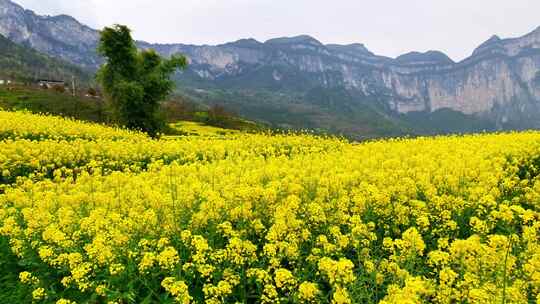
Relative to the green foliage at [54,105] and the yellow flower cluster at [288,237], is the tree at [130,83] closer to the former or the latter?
the green foliage at [54,105]

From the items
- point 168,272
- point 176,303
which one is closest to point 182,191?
point 168,272

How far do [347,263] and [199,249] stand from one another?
2327 mm

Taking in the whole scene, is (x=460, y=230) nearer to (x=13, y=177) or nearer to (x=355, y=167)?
(x=355, y=167)

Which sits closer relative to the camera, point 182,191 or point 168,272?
point 168,272

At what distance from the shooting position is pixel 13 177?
54.8 ft

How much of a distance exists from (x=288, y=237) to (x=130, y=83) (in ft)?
130

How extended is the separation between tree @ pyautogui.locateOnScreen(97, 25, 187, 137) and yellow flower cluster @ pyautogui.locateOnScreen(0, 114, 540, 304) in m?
32.0

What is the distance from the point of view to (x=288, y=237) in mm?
7531

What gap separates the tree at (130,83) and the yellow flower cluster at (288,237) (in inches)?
1261

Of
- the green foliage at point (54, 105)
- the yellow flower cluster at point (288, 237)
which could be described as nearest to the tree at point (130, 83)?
the green foliage at point (54, 105)

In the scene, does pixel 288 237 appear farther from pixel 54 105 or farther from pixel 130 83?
pixel 54 105

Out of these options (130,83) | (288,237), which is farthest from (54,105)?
(288,237)

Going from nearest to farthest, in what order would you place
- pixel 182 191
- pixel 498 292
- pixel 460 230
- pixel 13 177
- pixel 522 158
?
pixel 498 292, pixel 460 230, pixel 182 191, pixel 522 158, pixel 13 177

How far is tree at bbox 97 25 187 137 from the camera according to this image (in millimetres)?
43844
